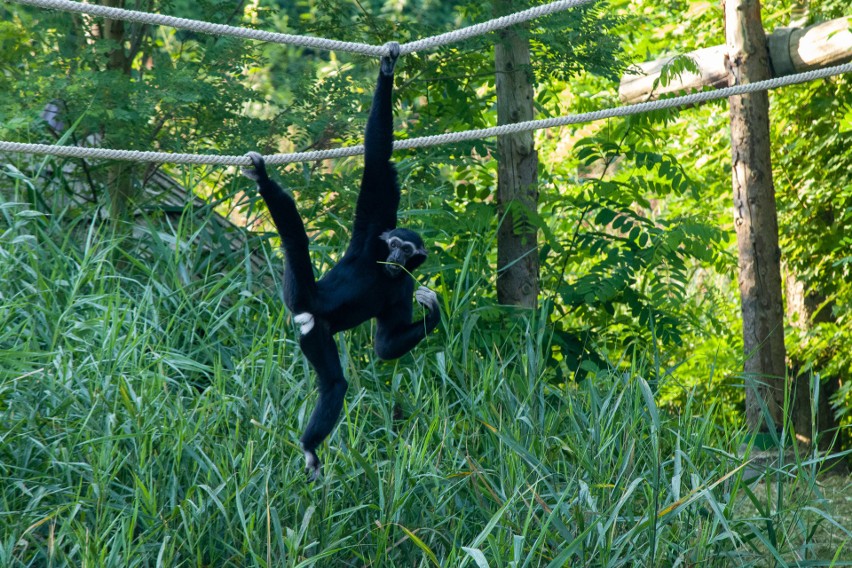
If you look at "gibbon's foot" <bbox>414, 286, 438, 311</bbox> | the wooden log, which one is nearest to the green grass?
"gibbon's foot" <bbox>414, 286, 438, 311</bbox>

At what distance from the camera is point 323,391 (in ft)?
13.2

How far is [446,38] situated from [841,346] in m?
5.74

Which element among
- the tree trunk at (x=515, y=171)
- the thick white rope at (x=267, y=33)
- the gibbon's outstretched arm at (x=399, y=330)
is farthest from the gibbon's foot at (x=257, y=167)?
the tree trunk at (x=515, y=171)

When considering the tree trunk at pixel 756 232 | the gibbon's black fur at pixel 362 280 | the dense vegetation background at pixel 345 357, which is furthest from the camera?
the tree trunk at pixel 756 232

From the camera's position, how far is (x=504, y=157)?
667 centimetres

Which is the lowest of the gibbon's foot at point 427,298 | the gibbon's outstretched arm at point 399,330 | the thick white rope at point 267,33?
the gibbon's outstretched arm at point 399,330

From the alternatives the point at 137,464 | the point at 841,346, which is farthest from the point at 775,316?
the point at 137,464

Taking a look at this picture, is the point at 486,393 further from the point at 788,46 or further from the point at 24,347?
the point at 788,46

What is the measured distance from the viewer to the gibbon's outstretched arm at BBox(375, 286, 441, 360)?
4.20m

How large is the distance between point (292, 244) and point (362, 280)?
45cm

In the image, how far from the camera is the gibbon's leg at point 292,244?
3629 mm

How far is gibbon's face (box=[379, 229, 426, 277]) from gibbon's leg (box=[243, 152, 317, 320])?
0.38 meters

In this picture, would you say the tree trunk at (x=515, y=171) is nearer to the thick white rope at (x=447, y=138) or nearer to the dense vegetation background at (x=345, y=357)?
the dense vegetation background at (x=345, y=357)

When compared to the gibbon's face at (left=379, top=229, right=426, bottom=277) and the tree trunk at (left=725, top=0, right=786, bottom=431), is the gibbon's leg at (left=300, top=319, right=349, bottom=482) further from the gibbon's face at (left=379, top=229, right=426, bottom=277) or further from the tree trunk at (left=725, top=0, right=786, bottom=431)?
the tree trunk at (left=725, top=0, right=786, bottom=431)
